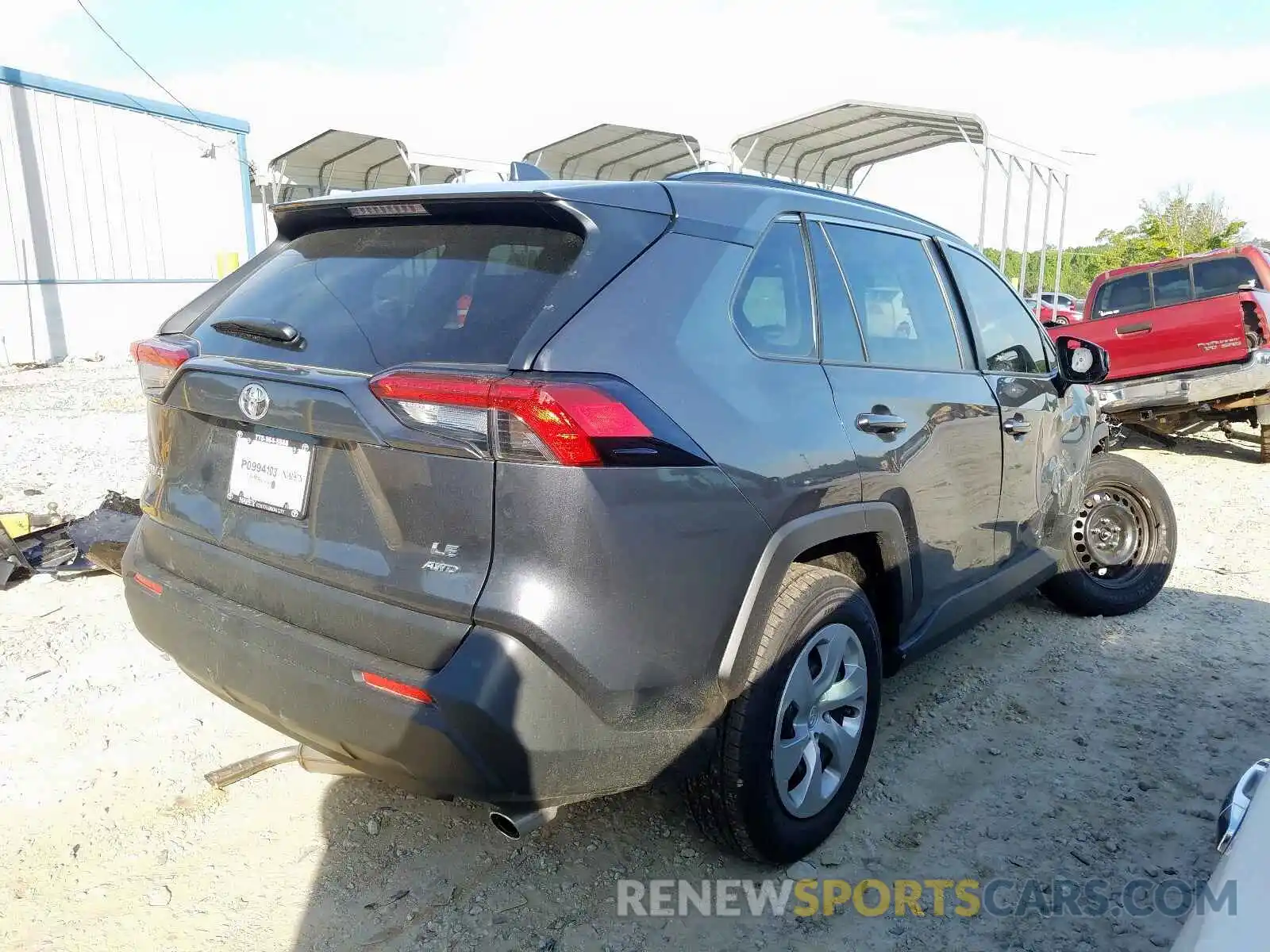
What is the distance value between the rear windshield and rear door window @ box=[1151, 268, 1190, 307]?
9080 mm

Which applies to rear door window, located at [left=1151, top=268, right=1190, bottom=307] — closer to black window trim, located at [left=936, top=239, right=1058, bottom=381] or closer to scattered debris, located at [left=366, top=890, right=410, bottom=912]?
black window trim, located at [left=936, top=239, right=1058, bottom=381]

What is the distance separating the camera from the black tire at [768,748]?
7.48 ft

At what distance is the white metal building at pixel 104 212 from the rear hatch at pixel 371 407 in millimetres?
14601

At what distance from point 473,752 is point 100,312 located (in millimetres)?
16634

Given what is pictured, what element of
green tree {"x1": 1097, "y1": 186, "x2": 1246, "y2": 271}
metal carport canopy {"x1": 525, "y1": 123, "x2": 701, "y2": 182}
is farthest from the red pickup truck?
green tree {"x1": 1097, "y1": 186, "x2": 1246, "y2": 271}

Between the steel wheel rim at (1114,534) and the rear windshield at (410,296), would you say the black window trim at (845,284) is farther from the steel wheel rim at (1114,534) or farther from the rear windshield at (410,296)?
the steel wheel rim at (1114,534)

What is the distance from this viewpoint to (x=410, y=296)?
2170 mm

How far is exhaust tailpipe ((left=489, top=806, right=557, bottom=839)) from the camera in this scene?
79.7 inches

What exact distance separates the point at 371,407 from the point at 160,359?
0.94 m

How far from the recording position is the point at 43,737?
3.18 metres

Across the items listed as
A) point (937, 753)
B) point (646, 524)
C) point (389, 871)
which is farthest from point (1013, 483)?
point (389, 871)

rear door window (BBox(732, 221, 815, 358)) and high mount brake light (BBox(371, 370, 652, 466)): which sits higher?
rear door window (BBox(732, 221, 815, 358))

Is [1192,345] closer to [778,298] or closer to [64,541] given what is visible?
[778,298]

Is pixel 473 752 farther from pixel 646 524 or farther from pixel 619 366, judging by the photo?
Result: pixel 619 366
